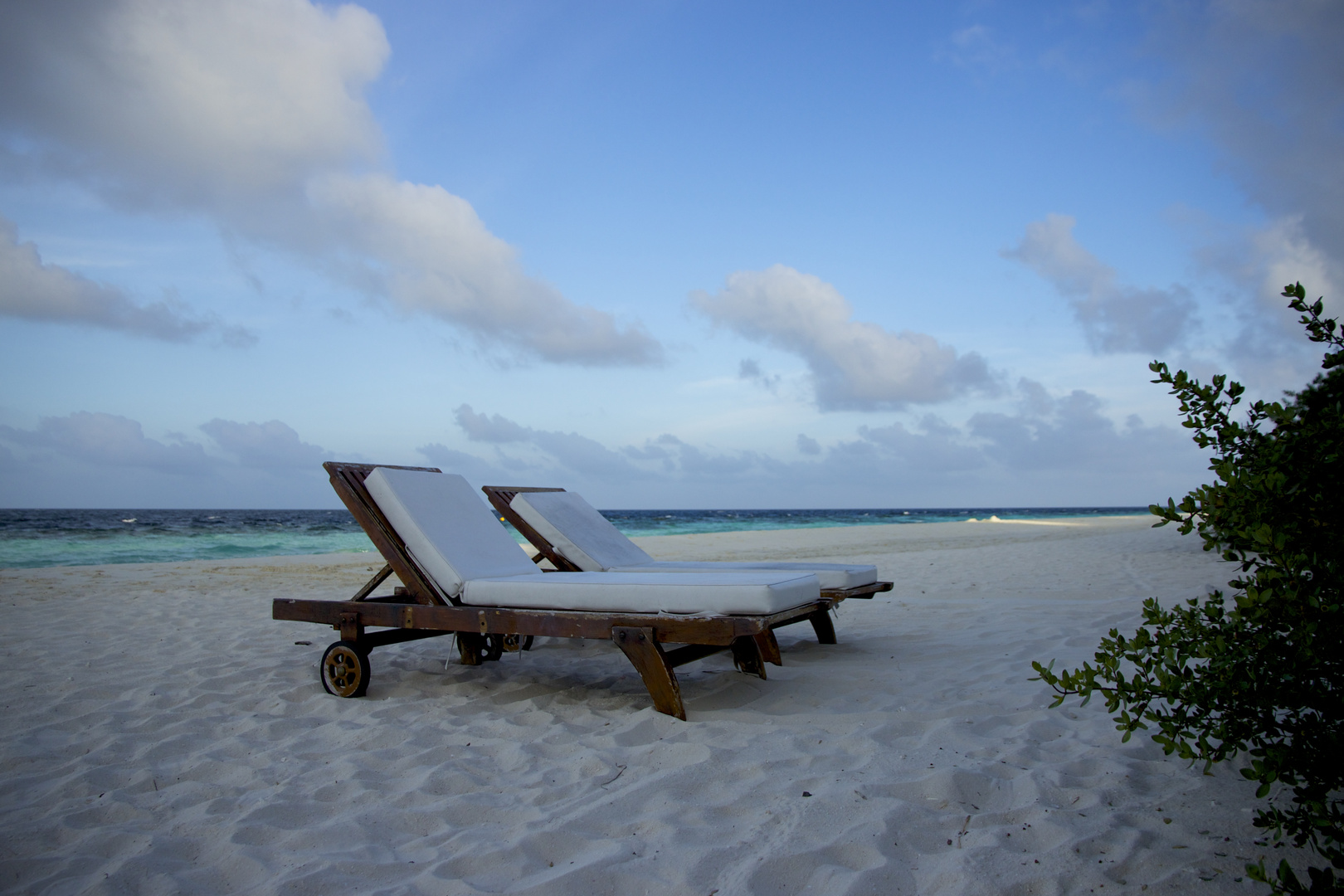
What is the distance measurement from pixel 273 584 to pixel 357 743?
8089mm

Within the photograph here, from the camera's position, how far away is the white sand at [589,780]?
2.11 meters

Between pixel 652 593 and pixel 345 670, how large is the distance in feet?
6.26

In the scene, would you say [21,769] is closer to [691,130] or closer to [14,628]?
[14,628]

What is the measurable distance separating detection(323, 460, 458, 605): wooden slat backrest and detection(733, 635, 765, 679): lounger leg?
1674mm

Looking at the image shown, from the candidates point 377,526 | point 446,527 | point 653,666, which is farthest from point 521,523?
point 653,666

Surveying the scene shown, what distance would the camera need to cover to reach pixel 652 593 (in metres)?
3.73

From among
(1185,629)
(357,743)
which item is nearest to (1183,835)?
(1185,629)

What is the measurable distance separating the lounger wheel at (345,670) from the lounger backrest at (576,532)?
180 cm

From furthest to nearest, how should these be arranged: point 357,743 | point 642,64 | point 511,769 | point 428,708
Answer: point 642,64, point 428,708, point 357,743, point 511,769

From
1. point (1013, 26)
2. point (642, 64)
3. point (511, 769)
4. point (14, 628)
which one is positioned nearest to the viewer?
point (511, 769)

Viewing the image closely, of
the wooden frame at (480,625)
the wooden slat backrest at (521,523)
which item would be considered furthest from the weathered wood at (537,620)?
the wooden slat backrest at (521,523)

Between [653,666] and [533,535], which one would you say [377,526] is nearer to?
[533,535]

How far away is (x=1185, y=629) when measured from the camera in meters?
2.04

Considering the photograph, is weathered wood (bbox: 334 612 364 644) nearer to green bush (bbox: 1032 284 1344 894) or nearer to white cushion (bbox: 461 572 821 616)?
white cushion (bbox: 461 572 821 616)
